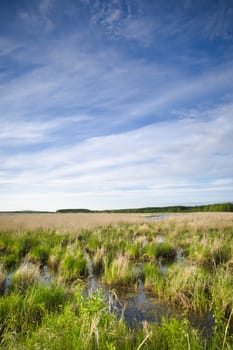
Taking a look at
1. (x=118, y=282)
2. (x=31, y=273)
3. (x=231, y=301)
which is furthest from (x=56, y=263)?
(x=231, y=301)

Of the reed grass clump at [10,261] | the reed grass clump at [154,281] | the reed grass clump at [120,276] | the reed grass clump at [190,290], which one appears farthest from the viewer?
the reed grass clump at [10,261]

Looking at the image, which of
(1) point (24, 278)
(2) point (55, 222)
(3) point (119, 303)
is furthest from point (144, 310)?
(2) point (55, 222)

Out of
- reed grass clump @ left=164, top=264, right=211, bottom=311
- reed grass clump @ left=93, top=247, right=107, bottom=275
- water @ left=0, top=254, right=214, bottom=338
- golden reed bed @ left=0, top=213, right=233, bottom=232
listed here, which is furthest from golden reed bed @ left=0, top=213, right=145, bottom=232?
reed grass clump @ left=164, top=264, right=211, bottom=311

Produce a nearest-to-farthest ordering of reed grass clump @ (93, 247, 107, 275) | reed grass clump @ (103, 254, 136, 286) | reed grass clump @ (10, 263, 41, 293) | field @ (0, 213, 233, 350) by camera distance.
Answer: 1. field @ (0, 213, 233, 350)
2. reed grass clump @ (10, 263, 41, 293)
3. reed grass clump @ (103, 254, 136, 286)
4. reed grass clump @ (93, 247, 107, 275)

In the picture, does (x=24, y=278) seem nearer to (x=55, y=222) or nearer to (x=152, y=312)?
(x=152, y=312)

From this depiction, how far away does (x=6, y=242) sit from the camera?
37.3 feet

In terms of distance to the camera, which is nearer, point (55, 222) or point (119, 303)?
point (119, 303)

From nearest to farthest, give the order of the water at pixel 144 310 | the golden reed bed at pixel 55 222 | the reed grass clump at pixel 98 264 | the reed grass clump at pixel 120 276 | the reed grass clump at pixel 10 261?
the water at pixel 144 310
the reed grass clump at pixel 120 276
the reed grass clump at pixel 98 264
the reed grass clump at pixel 10 261
the golden reed bed at pixel 55 222

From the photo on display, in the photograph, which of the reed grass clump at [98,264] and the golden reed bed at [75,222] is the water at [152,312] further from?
the golden reed bed at [75,222]

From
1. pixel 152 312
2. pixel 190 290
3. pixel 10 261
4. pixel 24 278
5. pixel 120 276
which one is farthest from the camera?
pixel 10 261

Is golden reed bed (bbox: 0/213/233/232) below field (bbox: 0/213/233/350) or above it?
above

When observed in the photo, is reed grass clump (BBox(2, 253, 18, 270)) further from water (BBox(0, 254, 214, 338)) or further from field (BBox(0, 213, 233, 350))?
water (BBox(0, 254, 214, 338))

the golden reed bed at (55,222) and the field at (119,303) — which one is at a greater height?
the golden reed bed at (55,222)

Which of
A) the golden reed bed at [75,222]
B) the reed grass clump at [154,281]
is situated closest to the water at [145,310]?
the reed grass clump at [154,281]
